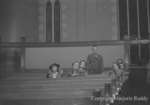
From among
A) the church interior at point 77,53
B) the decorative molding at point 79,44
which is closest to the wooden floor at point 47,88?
the church interior at point 77,53

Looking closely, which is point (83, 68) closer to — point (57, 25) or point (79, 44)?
point (79, 44)

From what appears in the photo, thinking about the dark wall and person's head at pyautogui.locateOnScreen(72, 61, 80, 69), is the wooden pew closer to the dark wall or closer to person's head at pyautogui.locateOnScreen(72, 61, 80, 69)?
person's head at pyautogui.locateOnScreen(72, 61, 80, 69)

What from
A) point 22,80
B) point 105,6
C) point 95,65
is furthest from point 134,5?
point 22,80

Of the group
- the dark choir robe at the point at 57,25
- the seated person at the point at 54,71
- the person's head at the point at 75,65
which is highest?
the dark choir robe at the point at 57,25

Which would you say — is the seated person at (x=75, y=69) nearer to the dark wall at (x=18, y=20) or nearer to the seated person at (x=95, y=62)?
the seated person at (x=95, y=62)

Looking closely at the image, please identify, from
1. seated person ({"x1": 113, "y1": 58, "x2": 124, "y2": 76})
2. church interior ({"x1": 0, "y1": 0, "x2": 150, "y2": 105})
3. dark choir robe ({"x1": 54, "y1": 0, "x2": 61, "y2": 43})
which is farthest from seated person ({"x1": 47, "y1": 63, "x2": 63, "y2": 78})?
seated person ({"x1": 113, "y1": 58, "x2": 124, "y2": 76})

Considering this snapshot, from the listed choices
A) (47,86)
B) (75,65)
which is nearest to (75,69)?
(75,65)

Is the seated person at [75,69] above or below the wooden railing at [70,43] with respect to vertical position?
below
